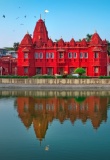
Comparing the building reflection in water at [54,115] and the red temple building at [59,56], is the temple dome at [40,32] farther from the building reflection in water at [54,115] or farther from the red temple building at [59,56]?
the building reflection in water at [54,115]

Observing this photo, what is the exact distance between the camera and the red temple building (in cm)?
6394

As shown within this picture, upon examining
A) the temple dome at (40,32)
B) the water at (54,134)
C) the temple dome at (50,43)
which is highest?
the temple dome at (40,32)

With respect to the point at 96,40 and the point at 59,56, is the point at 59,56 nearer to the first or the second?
the point at 59,56

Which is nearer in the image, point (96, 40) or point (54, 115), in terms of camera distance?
point (54, 115)

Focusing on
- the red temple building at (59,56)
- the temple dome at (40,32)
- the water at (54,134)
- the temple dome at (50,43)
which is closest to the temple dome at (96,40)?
the red temple building at (59,56)

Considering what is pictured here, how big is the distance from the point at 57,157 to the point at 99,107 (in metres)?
17.2

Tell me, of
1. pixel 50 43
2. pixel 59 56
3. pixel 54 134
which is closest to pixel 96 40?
pixel 59 56

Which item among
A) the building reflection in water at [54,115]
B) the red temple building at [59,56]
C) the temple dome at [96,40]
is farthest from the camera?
the red temple building at [59,56]

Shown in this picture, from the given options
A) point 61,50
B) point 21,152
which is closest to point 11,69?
point 61,50

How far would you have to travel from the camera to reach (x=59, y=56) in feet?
216

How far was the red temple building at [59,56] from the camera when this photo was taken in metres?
63.9

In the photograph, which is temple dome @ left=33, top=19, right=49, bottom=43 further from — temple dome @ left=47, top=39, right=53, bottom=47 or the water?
the water

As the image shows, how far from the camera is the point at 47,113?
26734 millimetres

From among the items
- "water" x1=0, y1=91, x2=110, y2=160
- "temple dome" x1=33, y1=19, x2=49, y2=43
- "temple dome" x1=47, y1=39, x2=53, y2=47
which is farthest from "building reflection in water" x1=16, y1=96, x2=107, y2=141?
"temple dome" x1=33, y1=19, x2=49, y2=43
